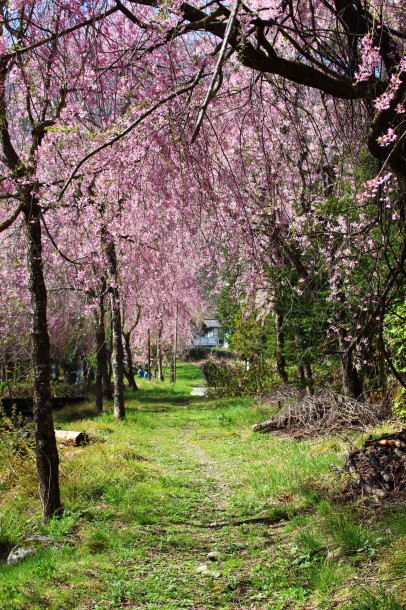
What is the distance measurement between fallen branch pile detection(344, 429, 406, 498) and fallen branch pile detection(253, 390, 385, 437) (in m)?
3.02

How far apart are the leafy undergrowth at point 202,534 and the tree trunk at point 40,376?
37cm

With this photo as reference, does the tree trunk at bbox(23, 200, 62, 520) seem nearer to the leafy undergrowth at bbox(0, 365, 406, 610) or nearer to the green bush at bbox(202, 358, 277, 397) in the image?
the leafy undergrowth at bbox(0, 365, 406, 610)

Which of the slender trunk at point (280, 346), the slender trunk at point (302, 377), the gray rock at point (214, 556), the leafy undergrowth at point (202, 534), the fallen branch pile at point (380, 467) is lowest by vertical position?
the gray rock at point (214, 556)

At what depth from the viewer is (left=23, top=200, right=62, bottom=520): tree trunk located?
5.62 metres

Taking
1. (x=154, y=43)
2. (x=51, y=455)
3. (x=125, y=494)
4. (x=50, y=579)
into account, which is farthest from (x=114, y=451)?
(x=154, y=43)

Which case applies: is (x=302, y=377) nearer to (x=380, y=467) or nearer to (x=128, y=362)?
(x=380, y=467)

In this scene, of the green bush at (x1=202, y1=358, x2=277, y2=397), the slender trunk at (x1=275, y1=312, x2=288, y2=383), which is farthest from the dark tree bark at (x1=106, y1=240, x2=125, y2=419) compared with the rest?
the green bush at (x1=202, y1=358, x2=277, y2=397)

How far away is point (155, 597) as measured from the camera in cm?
398

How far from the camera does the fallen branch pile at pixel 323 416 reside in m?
9.42

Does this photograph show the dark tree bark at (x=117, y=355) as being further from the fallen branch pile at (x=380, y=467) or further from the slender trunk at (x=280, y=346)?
the fallen branch pile at (x=380, y=467)

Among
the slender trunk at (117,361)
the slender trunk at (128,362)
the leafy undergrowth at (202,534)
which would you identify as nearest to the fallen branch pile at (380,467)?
the leafy undergrowth at (202,534)

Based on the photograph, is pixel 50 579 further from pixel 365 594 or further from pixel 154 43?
pixel 154 43

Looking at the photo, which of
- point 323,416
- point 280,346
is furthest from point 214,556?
point 280,346

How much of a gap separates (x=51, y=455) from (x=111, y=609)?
7.24 ft
